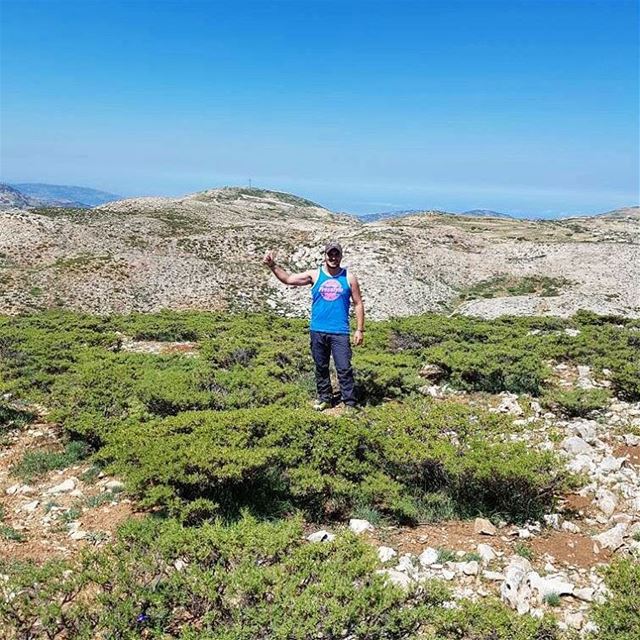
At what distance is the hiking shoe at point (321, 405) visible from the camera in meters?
9.34

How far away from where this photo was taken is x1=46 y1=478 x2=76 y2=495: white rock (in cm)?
702

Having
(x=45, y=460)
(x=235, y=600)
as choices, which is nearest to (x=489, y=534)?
(x=235, y=600)

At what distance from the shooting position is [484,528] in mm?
6012

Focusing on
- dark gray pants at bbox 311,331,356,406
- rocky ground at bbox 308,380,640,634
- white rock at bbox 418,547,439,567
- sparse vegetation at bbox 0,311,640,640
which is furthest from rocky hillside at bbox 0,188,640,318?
white rock at bbox 418,547,439,567

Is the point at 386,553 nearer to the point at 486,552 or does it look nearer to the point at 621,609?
the point at 486,552

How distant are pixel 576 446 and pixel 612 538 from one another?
2.47 m

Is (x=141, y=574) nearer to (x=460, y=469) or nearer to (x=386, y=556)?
(x=386, y=556)

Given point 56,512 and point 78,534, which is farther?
point 56,512

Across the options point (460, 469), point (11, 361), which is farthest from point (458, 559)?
point (11, 361)

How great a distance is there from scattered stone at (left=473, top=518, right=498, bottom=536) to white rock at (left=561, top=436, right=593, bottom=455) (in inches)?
101

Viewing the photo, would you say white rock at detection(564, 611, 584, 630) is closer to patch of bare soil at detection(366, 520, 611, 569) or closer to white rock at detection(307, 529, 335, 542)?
patch of bare soil at detection(366, 520, 611, 569)

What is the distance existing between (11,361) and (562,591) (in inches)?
446

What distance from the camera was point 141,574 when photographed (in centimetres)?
432

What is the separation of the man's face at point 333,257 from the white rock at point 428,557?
186 inches
